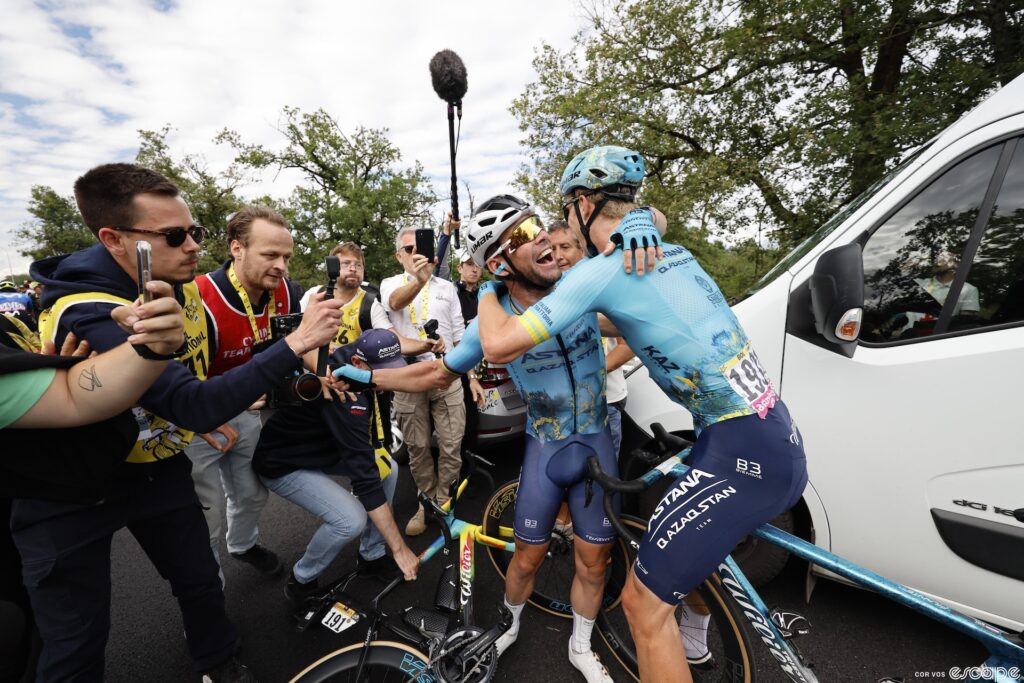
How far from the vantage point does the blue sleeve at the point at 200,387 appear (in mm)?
1509

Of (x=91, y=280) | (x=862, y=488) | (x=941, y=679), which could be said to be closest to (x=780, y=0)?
(x=862, y=488)

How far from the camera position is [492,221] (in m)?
2.07

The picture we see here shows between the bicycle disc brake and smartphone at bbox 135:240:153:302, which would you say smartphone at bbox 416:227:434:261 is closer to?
smartphone at bbox 135:240:153:302

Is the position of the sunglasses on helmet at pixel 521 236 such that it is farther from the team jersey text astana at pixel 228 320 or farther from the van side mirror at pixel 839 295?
the team jersey text astana at pixel 228 320

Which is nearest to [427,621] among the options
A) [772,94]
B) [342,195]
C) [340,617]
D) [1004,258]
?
[340,617]

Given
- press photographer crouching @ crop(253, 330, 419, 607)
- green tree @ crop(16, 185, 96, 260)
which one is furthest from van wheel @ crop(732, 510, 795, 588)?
green tree @ crop(16, 185, 96, 260)

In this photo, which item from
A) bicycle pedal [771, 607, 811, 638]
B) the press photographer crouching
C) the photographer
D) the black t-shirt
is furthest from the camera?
the black t-shirt

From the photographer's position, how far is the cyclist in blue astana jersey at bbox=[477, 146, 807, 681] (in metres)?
1.60

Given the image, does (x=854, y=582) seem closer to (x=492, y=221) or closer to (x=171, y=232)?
(x=492, y=221)

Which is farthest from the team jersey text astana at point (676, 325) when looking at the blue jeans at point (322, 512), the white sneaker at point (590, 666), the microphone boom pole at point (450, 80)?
the microphone boom pole at point (450, 80)

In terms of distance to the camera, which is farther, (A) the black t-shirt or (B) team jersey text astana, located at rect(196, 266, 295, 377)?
(A) the black t-shirt

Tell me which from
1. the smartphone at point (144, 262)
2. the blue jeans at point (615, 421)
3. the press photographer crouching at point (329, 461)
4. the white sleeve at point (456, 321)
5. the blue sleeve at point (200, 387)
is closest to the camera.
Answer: the smartphone at point (144, 262)

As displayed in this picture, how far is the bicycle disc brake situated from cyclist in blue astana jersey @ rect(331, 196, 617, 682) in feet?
1.18

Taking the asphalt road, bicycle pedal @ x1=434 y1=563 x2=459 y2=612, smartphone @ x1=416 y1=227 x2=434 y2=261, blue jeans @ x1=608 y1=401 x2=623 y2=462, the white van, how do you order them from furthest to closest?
smartphone @ x1=416 y1=227 x2=434 y2=261 → blue jeans @ x1=608 y1=401 x2=623 y2=462 → the asphalt road → bicycle pedal @ x1=434 y1=563 x2=459 y2=612 → the white van
